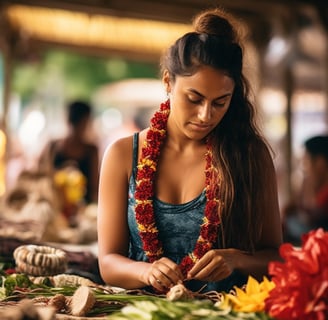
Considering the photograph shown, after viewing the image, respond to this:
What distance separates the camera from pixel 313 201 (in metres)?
Answer: 6.36

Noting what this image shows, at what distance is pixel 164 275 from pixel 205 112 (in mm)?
518

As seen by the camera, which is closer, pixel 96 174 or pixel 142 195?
pixel 142 195

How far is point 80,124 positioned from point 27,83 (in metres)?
14.4

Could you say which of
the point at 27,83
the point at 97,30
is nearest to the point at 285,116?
the point at 97,30

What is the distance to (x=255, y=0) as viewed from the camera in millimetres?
7047

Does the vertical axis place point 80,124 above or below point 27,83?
below

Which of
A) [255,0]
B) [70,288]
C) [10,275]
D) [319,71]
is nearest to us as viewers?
[70,288]

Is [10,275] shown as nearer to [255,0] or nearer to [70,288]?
[70,288]

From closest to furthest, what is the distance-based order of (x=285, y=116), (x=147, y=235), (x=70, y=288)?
1. (x=70, y=288)
2. (x=147, y=235)
3. (x=285, y=116)

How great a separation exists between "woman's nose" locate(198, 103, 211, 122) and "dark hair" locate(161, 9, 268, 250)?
116 millimetres

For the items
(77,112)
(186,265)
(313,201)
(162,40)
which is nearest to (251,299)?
(186,265)

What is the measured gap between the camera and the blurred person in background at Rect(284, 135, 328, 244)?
5926 mm

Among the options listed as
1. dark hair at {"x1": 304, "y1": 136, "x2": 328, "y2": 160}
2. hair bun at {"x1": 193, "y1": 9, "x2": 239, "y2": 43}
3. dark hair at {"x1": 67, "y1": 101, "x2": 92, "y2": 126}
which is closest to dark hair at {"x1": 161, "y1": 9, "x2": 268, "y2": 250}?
hair bun at {"x1": 193, "y1": 9, "x2": 239, "y2": 43}

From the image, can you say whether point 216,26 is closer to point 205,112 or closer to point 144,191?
point 205,112
